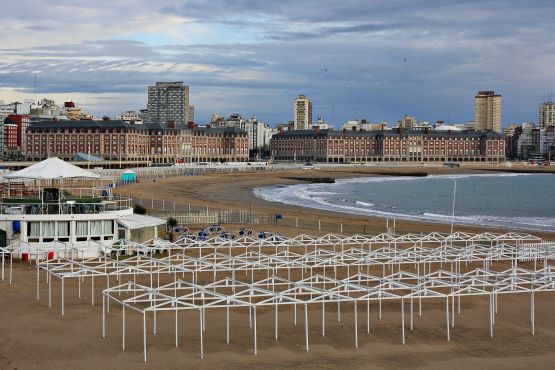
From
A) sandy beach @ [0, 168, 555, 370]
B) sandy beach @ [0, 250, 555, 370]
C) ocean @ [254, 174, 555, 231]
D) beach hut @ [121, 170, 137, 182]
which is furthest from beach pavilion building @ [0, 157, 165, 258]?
beach hut @ [121, 170, 137, 182]

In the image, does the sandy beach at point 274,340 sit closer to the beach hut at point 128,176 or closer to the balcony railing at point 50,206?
the balcony railing at point 50,206

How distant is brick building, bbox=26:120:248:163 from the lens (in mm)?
152875

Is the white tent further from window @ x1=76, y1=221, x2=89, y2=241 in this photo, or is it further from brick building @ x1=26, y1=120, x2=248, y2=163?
brick building @ x1=26, y1=120, x2=248, y2=163

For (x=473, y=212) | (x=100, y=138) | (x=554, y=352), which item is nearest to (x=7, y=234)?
(x=554, y=352)

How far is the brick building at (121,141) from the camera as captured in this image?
15288 centimetres

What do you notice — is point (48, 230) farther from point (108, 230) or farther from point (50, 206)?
point (108, 230)

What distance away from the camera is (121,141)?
154375 mm

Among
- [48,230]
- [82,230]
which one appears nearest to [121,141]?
[82,230]

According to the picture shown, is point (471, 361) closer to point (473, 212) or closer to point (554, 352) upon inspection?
point (554, 352)

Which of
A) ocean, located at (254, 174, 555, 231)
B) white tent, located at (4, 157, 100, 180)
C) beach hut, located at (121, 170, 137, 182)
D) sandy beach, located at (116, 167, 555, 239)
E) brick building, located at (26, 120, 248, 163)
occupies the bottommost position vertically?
ocean, located at (254, 174, 555, 231)

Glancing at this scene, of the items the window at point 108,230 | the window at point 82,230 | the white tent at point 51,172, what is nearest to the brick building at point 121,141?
the white tent at point 51,172

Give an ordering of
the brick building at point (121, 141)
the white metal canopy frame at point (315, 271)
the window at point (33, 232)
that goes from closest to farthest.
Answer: the white metal canopy frame at point (315, 271) < the window at point (33, 232) < the brick building at point (121, 141)

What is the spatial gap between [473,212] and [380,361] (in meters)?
58.5

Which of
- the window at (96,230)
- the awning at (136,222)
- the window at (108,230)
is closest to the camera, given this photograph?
the window at (96,230)
